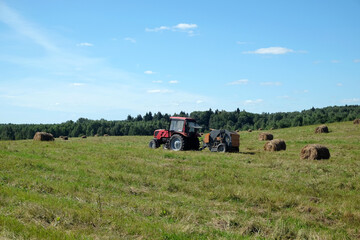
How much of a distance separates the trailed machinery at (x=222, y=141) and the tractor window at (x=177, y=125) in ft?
5.91

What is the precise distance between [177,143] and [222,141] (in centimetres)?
276

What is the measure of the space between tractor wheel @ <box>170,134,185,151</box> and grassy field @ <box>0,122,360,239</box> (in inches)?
217

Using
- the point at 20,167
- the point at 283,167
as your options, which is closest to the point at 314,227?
the point at 283,167

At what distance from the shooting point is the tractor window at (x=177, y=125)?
20516 millimetres

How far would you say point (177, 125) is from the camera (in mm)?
20750

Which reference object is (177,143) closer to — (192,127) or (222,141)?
(192,127)

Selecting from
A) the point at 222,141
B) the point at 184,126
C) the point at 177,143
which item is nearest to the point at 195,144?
the point at 177,143

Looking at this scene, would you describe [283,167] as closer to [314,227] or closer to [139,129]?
[314,227]

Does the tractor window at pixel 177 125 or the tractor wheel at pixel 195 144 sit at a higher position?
the tractor window at pixel 177 125

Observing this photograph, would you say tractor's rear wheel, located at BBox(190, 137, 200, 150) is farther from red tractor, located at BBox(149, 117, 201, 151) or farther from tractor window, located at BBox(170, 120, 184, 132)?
tractor window, located at BBox(170, 120, 184, 132)

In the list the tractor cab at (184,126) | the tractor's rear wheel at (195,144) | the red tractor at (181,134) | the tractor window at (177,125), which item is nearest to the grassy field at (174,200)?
the red tractor at (181,134)

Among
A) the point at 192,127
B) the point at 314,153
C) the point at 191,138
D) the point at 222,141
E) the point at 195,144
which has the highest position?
the point at 192,127

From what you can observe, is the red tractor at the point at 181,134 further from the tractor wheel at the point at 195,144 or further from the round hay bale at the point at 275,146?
the round hay bale at the point at 275,146

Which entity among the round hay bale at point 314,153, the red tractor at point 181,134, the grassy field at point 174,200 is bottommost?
the grassy field at point 174,200
